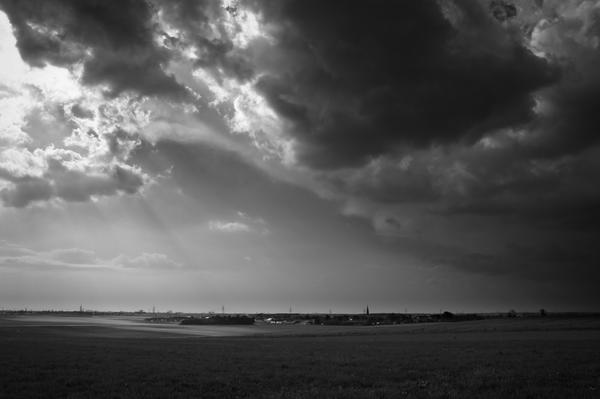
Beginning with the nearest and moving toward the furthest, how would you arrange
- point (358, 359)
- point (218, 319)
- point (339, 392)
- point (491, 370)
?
1. point (339, 392)
2. point (491, 370)
3. point (358, 359)
4. point (218, 319)

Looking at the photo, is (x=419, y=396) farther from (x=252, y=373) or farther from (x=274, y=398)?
(x=252, y=373)

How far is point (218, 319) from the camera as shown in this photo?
16788 cm

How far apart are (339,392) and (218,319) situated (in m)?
155

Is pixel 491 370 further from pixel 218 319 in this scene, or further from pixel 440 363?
pixel 218 319

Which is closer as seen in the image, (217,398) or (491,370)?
(217,398)

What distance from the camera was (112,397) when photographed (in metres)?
19.2

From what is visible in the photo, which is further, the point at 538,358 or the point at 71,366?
the point at 538,358

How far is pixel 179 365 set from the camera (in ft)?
96.5

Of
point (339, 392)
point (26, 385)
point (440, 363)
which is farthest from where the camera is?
point (440, 363)

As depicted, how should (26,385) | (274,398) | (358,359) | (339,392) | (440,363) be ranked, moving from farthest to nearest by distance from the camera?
(358,359) < (440,363) < (26,385) < (339,392) < (274,398)

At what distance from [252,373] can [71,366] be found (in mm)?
11641

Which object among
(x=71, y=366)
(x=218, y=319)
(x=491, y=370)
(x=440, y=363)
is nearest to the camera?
(x=491, y=370)

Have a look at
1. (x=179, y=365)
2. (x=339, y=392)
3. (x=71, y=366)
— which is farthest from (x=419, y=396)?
(x=71, y=366)

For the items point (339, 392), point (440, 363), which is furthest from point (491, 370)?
point (339, 392)
